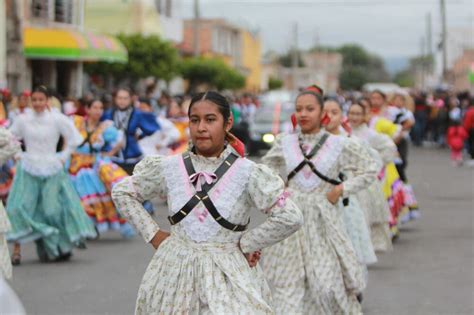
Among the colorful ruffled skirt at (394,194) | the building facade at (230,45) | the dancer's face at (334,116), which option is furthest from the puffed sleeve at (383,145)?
the building facade at (230,45)

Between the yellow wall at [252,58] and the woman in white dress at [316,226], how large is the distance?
88.5 metres

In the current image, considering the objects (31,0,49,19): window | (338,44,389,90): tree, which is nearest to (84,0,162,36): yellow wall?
(31,0,49,19): window

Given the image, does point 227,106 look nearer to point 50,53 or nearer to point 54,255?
point 54,255

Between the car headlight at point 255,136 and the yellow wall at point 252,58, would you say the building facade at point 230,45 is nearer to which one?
the yellow wall at point 252,58

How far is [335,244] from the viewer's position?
841 cm

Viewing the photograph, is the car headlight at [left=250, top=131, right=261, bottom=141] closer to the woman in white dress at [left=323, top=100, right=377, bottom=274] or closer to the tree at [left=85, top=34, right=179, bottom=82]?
the tree at [left=85, top=34, right=179, bottom=82]

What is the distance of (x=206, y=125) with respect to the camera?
19.6 ft

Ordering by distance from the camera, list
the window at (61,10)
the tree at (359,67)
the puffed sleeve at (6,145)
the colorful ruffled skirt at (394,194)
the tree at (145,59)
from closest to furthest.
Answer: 1. the puffed sleeve at (6,145)
2. the colorful ruffled skirt at (394,194)
3. the window at (61,10)
4. the tree at (145,59)
5. the tree at (359,67)

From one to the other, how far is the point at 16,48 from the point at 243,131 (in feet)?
24.3

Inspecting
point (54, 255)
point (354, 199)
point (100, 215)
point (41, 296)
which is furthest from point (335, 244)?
point (100, 215)

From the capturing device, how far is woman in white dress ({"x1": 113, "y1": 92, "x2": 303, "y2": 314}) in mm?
5891

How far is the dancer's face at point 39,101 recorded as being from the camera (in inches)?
483

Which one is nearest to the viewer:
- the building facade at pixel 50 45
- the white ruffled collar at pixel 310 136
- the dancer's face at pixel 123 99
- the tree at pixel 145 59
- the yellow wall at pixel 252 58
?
the white ruffled collar at pixel 310 136

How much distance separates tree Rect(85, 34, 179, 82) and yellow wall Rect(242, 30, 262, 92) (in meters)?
48.9
